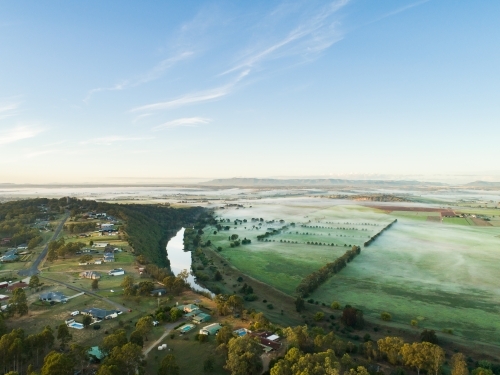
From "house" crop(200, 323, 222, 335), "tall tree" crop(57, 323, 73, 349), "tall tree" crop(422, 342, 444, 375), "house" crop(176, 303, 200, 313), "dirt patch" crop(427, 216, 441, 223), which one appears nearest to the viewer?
"tall tree" crop(422, 342, 444, 375)

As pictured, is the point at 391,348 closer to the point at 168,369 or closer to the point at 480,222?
the point at 168,369

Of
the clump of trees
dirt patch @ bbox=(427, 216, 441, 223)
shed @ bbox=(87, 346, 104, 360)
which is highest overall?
the clump of trees

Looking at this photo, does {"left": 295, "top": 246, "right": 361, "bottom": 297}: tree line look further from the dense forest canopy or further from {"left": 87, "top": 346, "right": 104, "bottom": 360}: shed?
the dense forest canopy

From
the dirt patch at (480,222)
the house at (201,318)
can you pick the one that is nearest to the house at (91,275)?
the house at (201,318)

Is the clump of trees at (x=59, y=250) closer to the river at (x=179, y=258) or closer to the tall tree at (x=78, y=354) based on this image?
the river at (x=179, y=258)

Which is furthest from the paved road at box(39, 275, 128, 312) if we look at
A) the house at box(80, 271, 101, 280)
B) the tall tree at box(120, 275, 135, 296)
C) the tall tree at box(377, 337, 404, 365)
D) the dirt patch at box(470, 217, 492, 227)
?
the dirt patch at box(470, 217, 492, 227)

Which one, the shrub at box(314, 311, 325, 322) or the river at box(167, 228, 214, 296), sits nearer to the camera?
the shrub at box(314, 311, 325, 322)
